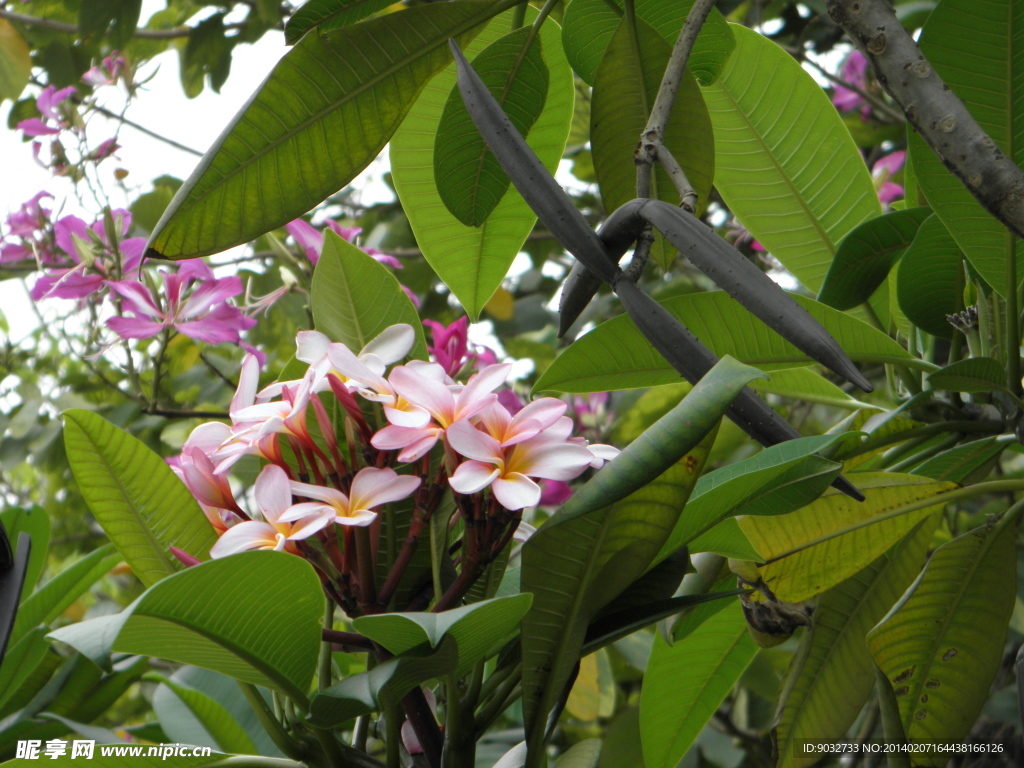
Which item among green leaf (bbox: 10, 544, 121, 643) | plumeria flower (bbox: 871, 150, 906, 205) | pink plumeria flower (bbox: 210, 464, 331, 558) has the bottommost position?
green leaf (bbox: 10, 544, 121, 643)

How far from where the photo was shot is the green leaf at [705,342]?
60 cm

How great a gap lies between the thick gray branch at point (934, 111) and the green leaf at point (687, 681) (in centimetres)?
42

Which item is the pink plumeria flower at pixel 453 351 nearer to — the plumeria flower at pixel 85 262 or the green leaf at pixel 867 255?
the green leaf at pixel 867 255

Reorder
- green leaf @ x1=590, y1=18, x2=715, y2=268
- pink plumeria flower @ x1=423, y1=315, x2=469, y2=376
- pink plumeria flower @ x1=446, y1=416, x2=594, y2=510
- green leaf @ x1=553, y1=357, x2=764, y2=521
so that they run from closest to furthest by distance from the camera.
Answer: green leaf @ x1=553, y1=357, x2=764, y2=521
pink plumeria flower @ x1=446, y1=416, x2=594, y2=510
green leaf @ x1=590, y1=18, x2=715, y2=268
pink plumeria flower @ x1=423, y1=315, x2=469, y2=376

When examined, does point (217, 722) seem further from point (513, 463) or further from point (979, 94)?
point (979, 94)

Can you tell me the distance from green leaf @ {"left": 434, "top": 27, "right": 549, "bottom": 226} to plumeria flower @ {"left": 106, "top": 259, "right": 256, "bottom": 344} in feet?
2.18

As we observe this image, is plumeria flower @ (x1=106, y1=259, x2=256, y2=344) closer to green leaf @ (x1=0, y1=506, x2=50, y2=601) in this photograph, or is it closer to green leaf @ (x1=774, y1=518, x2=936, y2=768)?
green leaf @ (x1=0, y1=506, x2=50, y2=601)

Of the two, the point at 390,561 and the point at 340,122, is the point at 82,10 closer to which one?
the point at 340,122

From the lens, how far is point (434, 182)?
0.65 meters

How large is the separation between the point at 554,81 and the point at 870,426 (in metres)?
0.35

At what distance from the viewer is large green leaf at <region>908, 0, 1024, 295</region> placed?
513 mm

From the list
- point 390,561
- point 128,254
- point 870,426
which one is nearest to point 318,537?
point 390,561

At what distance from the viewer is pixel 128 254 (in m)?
1.22

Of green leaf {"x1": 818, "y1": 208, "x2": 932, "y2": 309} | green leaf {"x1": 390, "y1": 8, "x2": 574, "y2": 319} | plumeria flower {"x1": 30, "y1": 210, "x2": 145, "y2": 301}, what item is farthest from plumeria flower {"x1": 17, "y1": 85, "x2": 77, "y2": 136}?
green leaf {"x1": 818, "y1": 208, "x2": 932, "y2": 309}
